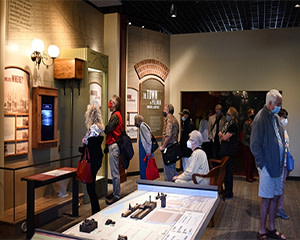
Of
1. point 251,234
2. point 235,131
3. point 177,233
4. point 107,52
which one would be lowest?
point 251,234

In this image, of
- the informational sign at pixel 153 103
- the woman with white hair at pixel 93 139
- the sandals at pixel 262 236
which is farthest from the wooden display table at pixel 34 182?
the informational sign at pixel 153 103

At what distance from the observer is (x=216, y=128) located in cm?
706

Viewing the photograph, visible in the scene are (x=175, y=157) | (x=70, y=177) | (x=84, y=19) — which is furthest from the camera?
(x=84, y=19)

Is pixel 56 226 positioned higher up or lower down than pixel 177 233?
lower down

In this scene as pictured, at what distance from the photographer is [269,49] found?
777 cm

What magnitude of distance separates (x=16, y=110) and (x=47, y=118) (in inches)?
25.9

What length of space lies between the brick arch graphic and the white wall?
27cm

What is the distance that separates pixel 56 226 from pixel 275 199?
3016 millimetres

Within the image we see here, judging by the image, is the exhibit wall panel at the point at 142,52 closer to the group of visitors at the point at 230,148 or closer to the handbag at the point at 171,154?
the group of visitors at the point at 230,148

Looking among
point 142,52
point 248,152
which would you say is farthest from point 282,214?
point 142,52

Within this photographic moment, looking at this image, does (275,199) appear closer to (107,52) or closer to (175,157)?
(175,157)

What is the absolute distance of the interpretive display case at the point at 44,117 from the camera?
4688mm

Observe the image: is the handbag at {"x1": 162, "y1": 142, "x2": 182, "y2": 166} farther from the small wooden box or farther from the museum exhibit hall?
the small wooden box

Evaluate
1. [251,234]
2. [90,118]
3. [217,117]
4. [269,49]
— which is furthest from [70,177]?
[269,49]
